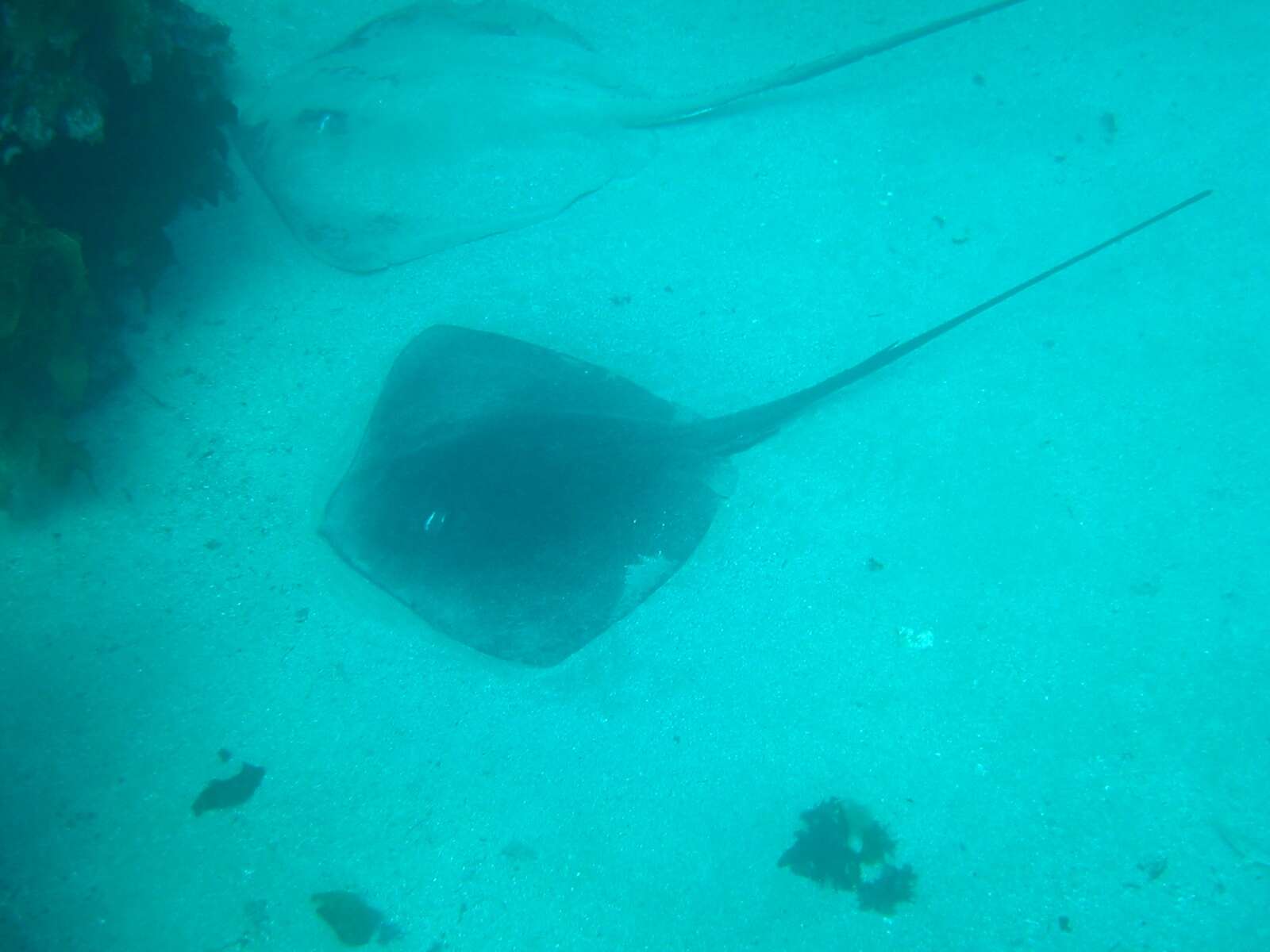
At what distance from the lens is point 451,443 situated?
3693 millimetres

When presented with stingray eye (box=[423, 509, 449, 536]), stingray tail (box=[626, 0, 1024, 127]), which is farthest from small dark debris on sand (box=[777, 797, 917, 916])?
stingray tail (box=[626, 0, 1024, 127])

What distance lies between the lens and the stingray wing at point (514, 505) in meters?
3.62

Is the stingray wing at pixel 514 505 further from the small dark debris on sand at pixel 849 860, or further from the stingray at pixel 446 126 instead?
the small dark debris on sand at pixel 849 860

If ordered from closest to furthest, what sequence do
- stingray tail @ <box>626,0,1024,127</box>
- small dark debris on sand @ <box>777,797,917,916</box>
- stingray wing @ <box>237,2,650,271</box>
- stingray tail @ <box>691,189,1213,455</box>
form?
small dark debris on sand @ <box>777,797,917,916</box> → stingray tail @ <box>691,189,1213,455</box> → stingray wing @ <box>237,2,650,271</box> → stingray tail @ <box>626,0,1024,127</box>

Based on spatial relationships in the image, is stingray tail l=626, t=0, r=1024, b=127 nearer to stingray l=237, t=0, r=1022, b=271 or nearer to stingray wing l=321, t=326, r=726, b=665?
stingray l=237, t=0, r=1022, b=271

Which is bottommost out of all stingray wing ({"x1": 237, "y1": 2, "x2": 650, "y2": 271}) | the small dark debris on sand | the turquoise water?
the small dark debris on sand

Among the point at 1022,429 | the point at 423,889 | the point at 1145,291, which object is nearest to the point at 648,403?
the point at 1022,429

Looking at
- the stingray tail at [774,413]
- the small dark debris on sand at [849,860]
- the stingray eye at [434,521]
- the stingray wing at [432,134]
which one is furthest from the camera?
the stingray wing at [432,134]

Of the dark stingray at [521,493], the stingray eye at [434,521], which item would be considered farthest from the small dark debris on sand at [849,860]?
the stingray eye at [434,521]

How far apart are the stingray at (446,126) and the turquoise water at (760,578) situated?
219 mm

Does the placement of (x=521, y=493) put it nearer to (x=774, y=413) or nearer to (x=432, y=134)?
(x=774, y=413)

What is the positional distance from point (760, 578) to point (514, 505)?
5.36 feet

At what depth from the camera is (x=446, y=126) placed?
464cm

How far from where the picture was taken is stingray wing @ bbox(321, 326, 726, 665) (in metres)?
3.62
